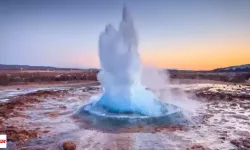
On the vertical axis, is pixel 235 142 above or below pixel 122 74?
below

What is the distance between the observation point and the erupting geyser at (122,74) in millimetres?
17266

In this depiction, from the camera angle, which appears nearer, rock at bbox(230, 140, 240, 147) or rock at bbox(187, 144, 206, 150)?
rock at bbox(187, 144, 206, 150)

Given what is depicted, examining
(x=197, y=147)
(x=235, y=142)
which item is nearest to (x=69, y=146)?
(x=197, y=147)

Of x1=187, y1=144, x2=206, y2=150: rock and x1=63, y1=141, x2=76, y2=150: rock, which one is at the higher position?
x1=63, y1=141, x2=76, y2=150: rock

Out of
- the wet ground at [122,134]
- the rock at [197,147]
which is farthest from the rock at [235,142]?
the rock at [197,147]

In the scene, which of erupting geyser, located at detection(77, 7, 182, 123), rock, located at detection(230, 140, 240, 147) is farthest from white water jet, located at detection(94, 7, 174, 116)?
rock, located at detection(230, 140, 240, 147)

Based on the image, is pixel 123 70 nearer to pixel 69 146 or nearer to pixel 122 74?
pixel 122 74

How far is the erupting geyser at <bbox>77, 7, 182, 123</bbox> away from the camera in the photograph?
1727 cm

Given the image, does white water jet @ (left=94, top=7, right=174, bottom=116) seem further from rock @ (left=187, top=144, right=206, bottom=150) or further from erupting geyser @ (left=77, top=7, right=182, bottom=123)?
rock @ (left=187, top=144, right=206, bottom=150)

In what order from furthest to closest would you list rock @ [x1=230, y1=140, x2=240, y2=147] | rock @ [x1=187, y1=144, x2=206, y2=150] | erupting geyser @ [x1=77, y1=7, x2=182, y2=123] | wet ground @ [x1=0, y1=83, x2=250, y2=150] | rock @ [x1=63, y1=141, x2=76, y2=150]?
1. erupting geyser @ [x1=77, y1=7, x2=182, y2=123]
2. rock @ [x1=230, y1=140, x2=240, y2=147]
3. wet ground @ [x1=0, y1=83, x2=250, y2=150]
4. rock @ [x1=187, y1=144, x2=206, y2=150]
5. rock @ [x1=63, y1=141, x2=76, y2=150]

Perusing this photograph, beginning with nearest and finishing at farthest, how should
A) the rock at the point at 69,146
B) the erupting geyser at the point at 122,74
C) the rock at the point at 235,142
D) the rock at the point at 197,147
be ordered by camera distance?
the rock at the point at 69,146 < the rock at the point at 197,147 < the rock at the point at 235,142 < the erupting geyser at the point at 122,74

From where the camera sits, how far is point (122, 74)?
58.0ft

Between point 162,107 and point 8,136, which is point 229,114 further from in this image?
point 8,136

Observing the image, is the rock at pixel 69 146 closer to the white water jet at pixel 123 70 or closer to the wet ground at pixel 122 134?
the wet ground at pixel 122 134
